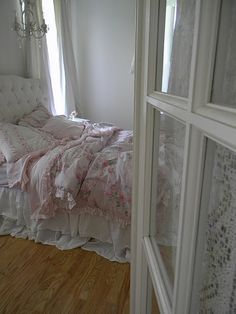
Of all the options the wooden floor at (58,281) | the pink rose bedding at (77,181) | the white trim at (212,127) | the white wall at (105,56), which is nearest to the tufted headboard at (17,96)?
the pink rose bedding at (77,181)

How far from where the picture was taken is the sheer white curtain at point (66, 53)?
376 centimetres

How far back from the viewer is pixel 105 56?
4.12 meters

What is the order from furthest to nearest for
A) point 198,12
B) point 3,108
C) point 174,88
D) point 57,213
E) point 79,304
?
1. point 3,108
2. point 57,213
3. point 79,304
4. point 174,88
5. point 198,12

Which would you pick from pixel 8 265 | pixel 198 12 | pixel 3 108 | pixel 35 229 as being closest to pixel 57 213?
pixel 35 229

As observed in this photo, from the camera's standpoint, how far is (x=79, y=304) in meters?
1.55

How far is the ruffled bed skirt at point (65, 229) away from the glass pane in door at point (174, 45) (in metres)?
1.41

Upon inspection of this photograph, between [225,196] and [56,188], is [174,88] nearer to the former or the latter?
[225,196]

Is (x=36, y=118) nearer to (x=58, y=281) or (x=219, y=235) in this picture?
(x=58, y=281)

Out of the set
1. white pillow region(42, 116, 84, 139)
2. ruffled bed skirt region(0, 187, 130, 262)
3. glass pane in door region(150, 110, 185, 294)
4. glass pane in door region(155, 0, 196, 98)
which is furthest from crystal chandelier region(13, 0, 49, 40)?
glass pane in door region(150, 110, 185, 294)

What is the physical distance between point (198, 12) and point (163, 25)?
13.9 inches

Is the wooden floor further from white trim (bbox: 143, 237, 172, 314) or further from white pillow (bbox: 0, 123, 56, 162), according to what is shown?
white trim (bbox: 143, 237, 172, 314)

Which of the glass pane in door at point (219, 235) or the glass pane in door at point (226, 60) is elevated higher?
the glass pane in door at point (226, 60)

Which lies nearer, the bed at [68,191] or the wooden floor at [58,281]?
the wooden floor at [58,281]

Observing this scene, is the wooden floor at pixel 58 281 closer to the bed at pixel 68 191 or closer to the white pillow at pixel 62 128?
the bed at pixel 68 191
